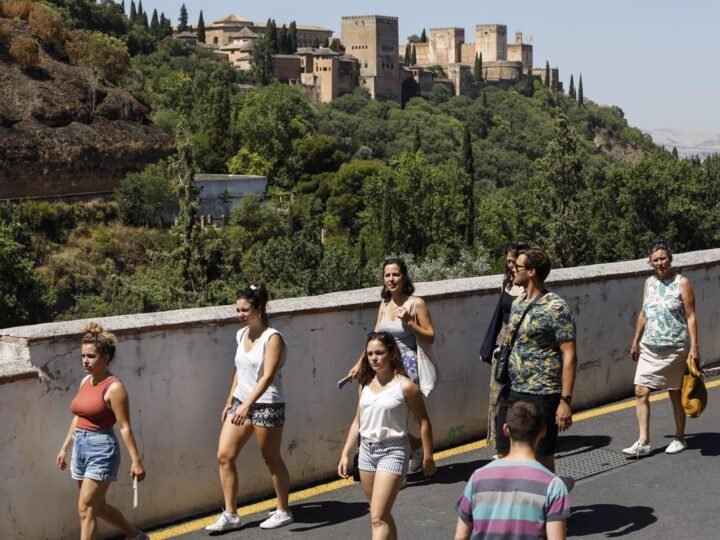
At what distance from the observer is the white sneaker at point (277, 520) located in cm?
695

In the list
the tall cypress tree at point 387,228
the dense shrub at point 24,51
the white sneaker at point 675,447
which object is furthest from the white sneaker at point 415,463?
the tall cypress tree at point 387,228

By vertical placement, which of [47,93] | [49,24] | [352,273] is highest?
[49,24]

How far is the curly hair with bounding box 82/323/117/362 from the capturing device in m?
6.17

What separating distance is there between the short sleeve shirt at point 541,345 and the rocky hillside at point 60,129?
73820 millimetres

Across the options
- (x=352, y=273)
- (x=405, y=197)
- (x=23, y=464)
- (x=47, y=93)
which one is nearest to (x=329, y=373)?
(x=23, y=464)

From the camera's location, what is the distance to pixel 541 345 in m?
6.75

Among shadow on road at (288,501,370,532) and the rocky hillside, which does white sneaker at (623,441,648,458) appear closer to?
shadow on road at (288,501,370,532)

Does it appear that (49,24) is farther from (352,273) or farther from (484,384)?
(484,384)

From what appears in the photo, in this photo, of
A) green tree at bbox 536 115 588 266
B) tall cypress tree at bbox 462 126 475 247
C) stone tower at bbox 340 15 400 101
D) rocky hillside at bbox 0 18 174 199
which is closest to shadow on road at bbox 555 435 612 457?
green tree at bbox 536 115 588 266

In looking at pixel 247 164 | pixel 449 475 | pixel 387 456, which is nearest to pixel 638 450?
pixel 449 475

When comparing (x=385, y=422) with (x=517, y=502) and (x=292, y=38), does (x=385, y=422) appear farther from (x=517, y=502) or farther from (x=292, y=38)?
(x=292, y=38)

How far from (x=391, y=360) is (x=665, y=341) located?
328 cm

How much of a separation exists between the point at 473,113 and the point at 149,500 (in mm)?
174541

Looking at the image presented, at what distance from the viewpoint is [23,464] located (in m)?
6.30
